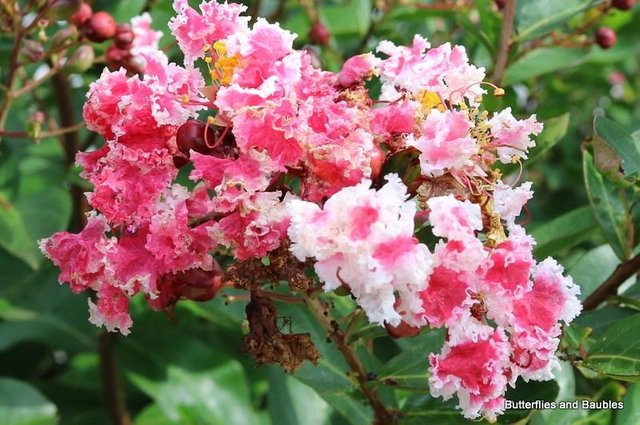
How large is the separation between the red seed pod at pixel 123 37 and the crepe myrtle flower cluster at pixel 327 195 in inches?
23.7

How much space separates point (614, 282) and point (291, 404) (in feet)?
2.06

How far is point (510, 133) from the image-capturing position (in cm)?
111

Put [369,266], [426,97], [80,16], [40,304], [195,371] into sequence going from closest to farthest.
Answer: [369,266] < [426,97] < [80,16] < [195,371] < [40,304]

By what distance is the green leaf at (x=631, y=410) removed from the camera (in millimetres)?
1393

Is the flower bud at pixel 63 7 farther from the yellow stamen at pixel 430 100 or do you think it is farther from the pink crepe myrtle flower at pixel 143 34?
the yellow stamen at pixel 430 100

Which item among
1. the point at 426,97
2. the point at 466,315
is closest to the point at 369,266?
the point at 466,315

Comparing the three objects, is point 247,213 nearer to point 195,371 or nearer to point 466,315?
point 466,315

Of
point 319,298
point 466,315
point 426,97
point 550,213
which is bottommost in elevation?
point 550,213

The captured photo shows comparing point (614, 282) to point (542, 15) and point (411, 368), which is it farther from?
point (542, 15)

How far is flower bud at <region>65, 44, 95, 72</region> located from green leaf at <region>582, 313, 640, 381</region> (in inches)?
41.2

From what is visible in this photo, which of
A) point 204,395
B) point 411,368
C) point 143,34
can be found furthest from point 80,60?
point 411,368

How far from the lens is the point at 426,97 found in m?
1.11

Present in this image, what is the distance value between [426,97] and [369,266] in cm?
30

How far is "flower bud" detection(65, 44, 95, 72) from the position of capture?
1.70m
